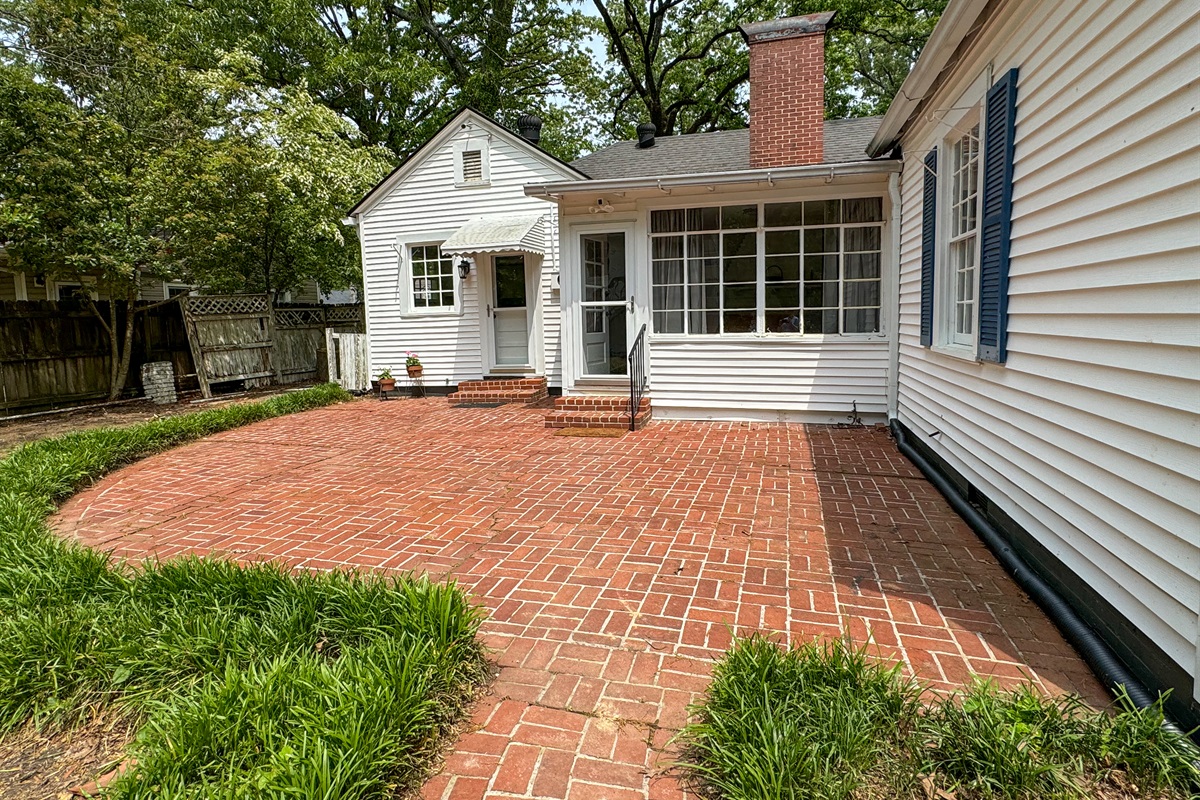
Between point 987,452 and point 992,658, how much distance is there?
1931mm

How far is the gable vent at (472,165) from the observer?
1125 centimetres

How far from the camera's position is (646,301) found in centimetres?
848

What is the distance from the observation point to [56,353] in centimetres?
1141

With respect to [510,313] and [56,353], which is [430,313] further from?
[56,353]

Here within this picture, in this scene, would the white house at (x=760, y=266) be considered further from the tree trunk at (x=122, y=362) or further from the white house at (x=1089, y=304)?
the tree trunk at (x=122, y=362)

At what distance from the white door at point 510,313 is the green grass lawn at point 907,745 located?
30.8 feet

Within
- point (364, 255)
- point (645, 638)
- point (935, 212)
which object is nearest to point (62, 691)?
point (645, 638)

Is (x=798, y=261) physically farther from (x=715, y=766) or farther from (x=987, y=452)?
(x=715, y=766)

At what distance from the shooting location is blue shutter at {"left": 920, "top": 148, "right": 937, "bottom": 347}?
5.61 meters

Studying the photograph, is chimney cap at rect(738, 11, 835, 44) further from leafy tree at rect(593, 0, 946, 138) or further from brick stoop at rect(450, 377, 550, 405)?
leafy tree at rect(593, 0, 946, 138)

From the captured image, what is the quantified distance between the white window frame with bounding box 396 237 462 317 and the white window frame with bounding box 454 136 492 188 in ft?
3.63

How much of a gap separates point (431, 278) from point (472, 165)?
7.09 ft

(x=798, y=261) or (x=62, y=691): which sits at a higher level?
(x=798, y=261)

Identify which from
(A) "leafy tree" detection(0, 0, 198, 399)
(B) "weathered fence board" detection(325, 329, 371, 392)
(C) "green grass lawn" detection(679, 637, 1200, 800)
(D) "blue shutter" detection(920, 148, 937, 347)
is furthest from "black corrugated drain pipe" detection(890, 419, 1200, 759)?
(A) "leafy tree" detection(0, 0, 198, 399)
